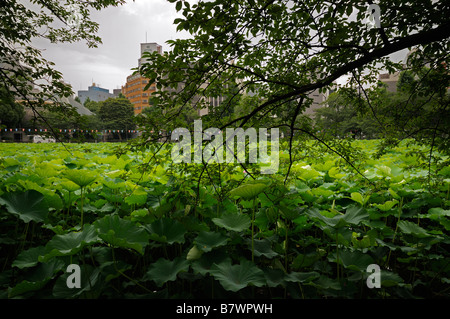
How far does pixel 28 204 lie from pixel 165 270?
3.23 ft

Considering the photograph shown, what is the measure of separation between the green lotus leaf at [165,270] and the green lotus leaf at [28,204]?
2.58 ft

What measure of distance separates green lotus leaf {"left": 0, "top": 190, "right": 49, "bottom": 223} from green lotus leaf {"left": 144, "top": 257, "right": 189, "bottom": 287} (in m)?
0.79

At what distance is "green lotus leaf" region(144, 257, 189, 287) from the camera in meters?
1.11

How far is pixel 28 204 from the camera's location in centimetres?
150

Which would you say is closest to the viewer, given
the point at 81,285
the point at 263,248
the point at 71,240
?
the point at 81,285

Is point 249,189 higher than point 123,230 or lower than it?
higher

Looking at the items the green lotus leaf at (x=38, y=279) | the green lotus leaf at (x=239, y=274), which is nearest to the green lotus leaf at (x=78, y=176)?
the green lotus leaf at (x=38, y=279)

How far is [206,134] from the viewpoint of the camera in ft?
5.45

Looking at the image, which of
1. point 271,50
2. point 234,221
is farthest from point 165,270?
point 271,50

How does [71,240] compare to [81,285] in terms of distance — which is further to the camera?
[71,240]

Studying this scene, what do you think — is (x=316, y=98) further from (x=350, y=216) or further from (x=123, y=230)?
Result: (x=123, y=230)
